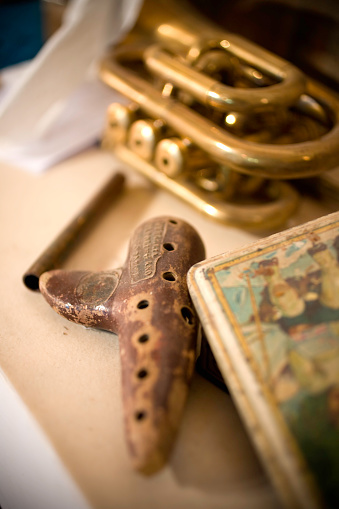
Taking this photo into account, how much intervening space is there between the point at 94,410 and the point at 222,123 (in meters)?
0.39

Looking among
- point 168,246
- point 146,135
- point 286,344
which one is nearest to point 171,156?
point 146,135

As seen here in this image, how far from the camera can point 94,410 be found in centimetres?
38

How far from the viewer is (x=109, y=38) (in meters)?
0.72

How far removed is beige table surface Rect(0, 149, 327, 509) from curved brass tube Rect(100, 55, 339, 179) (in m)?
0.12

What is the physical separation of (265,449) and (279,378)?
0.05 metres

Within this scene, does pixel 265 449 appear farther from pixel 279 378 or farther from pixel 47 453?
pixel 47 453

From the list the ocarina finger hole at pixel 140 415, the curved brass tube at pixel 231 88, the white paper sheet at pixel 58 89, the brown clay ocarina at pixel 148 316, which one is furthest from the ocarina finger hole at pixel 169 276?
the white paper sheet at pixel 58 89

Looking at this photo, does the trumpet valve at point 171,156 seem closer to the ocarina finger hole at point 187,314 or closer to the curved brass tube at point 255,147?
the curved brass tube at point 255,147

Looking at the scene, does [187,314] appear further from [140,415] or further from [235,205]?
[235,205]

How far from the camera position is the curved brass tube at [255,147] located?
0.48m

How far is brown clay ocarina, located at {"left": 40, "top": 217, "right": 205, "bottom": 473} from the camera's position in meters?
0.31

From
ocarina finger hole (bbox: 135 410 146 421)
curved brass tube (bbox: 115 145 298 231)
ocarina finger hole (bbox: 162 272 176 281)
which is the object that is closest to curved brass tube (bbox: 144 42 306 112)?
curved brass tube (bbox: 115 145 298 231)

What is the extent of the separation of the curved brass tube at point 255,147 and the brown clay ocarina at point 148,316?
0.34 feet

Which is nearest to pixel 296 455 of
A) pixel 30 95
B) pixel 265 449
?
pixel 265 449
